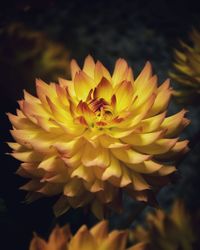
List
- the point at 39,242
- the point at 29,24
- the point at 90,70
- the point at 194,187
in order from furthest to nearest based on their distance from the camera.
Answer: the point at 29,24
the point at 194,187
the point at 90,70
the point at 39,242

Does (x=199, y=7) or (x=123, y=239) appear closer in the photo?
(x=123, y=239)

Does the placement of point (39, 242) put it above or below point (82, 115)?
below

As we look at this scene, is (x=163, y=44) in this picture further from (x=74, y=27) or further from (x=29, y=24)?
(x=29, y=24)

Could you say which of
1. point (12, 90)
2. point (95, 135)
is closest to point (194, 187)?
point (12, 90)

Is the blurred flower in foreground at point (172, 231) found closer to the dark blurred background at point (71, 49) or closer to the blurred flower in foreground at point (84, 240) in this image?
the dark blurred background at point (71, 49)

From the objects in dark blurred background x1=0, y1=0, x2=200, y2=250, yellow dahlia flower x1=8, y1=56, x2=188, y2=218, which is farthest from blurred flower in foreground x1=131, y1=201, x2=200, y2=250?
yellow dahlia flower x1=8, y1=56, x2=188, y2=218

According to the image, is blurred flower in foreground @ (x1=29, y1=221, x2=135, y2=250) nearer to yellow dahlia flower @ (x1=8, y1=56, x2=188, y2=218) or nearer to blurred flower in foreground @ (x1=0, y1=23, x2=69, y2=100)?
yellow dahlia flower @ (x1=8, y1=56, x2=188, y2=218)

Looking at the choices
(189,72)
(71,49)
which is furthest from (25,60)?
(71,49)
